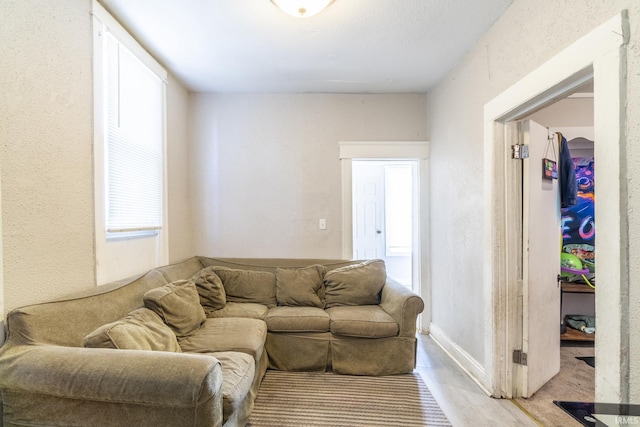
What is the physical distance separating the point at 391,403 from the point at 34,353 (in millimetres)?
1983

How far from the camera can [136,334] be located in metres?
1.53

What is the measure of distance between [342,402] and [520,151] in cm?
212

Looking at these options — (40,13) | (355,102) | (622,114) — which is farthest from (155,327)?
(355,102)

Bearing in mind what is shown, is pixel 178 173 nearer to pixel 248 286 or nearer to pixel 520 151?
pixel 248 286

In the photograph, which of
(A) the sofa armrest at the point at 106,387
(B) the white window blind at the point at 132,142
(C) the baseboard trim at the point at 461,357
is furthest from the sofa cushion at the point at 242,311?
(C) the baseboard trim at the point at 461,357

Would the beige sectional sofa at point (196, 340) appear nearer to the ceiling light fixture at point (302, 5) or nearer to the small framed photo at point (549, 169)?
the small framed photo at point (549, 169)

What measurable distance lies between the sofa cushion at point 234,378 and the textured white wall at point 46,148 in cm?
98

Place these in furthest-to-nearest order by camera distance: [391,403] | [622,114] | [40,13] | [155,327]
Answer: [391,403]
[155,327]
[40,13]
[622,114]

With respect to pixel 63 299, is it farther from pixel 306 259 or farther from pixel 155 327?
pixel 306 259

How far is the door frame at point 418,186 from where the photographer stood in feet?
11.3

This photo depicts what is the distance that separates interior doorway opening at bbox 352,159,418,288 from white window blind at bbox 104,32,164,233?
131 inches

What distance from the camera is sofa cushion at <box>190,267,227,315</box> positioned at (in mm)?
2621

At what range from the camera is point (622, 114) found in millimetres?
1210

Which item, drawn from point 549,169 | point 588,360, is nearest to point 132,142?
point 549,169
